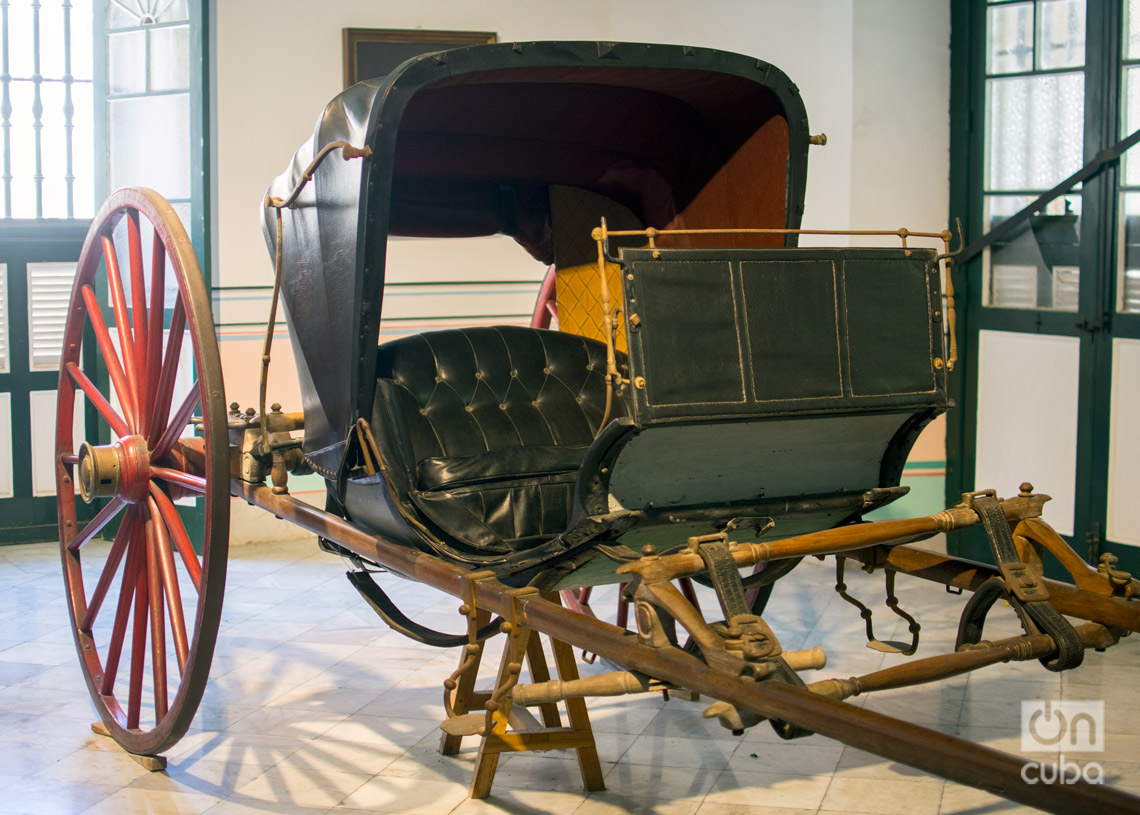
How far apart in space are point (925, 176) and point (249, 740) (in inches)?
133

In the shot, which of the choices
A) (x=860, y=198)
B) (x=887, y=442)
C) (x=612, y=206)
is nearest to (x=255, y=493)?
(x=612, y=206)

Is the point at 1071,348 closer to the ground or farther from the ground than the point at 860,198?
closer to the ground

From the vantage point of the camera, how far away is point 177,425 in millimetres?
2936

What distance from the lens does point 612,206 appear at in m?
3.16

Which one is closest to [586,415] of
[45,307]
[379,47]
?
[379,47]

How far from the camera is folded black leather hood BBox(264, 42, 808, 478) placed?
2.22 metres

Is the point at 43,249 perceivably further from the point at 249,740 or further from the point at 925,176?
the point at 925,176

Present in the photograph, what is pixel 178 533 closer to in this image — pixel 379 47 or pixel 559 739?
pixel 559 739

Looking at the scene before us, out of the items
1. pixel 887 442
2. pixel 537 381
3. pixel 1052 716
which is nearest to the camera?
pixel 887 442

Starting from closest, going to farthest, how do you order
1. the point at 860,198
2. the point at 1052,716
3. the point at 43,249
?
1. the point at 1052,716
2. the point at 860,198
3. the point at 43,249

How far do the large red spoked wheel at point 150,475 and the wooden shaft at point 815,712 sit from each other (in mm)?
701

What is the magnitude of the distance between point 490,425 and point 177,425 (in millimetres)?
782

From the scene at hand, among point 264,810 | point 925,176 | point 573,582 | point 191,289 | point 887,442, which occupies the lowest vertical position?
point 264,810

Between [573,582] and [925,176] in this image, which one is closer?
[573,582]
